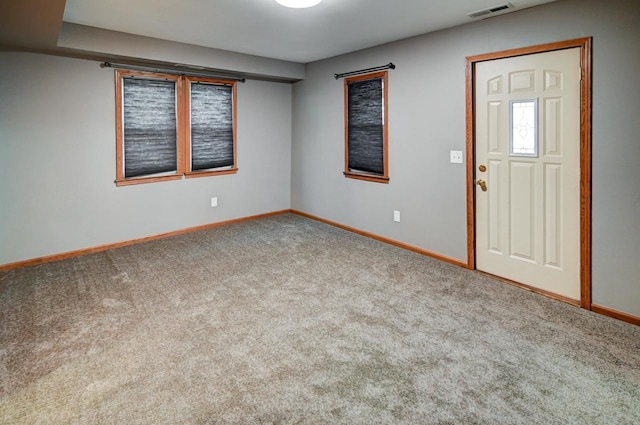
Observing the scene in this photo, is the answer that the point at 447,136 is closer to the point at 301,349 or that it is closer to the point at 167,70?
the point at 301,349

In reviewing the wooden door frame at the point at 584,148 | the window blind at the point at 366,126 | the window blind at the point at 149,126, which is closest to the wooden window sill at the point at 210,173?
the window blind at the point at 149,126

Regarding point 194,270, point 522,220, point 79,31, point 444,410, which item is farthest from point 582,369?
point 79,31

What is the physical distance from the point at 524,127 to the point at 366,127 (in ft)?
6.41

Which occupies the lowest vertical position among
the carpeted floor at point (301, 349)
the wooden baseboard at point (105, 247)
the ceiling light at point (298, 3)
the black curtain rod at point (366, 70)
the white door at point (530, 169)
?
the carpeted floor at point (301, 349)

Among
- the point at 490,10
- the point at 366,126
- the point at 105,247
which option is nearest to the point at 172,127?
the point at 105,247

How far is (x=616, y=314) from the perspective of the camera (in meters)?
2.79

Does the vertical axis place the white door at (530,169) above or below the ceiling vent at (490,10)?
below

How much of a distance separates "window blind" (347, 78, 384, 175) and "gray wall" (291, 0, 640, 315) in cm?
18

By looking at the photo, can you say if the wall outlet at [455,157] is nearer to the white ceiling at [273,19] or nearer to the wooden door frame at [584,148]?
the wooden door frame at [584,148]

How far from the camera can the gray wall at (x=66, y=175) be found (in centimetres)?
382

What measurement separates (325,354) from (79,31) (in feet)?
12.1

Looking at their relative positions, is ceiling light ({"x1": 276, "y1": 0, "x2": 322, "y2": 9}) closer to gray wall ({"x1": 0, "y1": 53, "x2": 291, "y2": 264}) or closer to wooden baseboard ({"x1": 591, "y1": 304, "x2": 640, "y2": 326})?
gray wall ({"x1": 0, "y1": 53, "x2": 291, "y2": 264})

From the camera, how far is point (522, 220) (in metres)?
3.35

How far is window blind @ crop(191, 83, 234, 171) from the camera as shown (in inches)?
201
